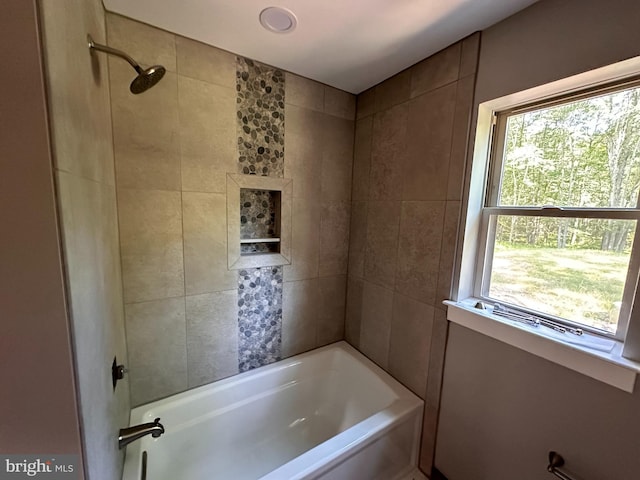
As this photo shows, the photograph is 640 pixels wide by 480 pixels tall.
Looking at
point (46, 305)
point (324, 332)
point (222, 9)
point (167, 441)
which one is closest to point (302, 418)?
point (324, 332)

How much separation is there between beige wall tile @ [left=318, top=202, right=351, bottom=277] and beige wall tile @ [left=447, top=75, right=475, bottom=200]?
0.85 meters

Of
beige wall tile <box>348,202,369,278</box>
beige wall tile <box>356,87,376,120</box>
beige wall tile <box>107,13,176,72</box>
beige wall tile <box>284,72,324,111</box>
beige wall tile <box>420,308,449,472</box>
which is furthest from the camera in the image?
beige wall tile <box>348,202,369,278</box>

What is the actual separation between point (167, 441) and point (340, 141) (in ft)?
7.21

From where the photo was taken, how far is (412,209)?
1.54 metres

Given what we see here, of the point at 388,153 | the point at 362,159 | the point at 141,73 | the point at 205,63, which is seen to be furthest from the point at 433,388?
the point at 205,63

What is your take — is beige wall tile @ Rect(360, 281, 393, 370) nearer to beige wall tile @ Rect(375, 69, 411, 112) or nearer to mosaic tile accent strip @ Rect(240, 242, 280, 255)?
mosaic tile accent strip @ Rect(240, 242, 280, 255)

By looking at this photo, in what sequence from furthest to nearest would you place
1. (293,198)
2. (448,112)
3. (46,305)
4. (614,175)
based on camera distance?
1. (293,198)
2. (448,112)
3. (614,175)
4. (46,305)

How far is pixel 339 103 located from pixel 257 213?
1038 mm

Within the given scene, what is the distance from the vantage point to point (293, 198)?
177cm

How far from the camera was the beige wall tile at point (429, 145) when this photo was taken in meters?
1.35

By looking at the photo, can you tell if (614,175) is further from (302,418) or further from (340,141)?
(302,418)

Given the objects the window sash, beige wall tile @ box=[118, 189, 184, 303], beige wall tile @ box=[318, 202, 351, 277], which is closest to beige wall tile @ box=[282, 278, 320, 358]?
beige wall tile @ box=[318, 202, 351, 277]

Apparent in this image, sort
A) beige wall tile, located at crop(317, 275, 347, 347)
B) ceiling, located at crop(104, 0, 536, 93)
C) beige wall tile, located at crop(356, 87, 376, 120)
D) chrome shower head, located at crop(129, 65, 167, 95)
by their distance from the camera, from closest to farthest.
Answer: chrome shower head, located at crop(129, 65, 167, 95), ceiling, located at crop(104, 0, 536, 93), beige wall tile, located at crop(356, 87, 376, 120), beige wall tile, located at crop(317, 275, 347, 347)

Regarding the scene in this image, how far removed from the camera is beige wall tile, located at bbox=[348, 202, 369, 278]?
1923mm
